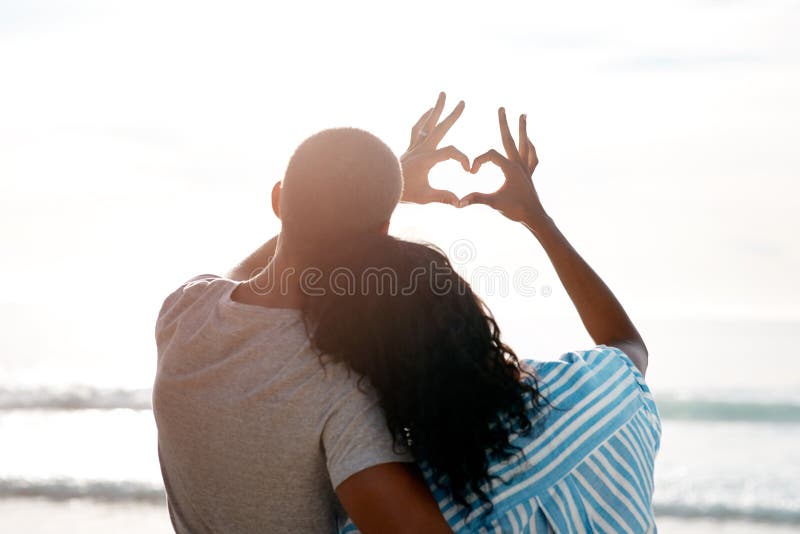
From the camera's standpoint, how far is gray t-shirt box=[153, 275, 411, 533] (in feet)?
5.49

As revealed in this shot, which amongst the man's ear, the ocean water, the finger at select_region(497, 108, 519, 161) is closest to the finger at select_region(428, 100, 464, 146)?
the finger at select_region(497, 108, 519, 161)

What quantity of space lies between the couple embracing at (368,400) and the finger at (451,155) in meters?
0.47

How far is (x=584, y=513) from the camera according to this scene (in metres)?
1.84

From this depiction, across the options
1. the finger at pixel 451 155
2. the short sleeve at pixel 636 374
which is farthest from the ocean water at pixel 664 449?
the short sleeve at pixel 636 374

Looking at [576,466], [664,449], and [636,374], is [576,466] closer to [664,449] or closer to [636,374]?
[636,374]

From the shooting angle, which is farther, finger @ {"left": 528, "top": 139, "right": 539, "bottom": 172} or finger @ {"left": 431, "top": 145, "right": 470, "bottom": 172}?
finger @ {"left": 528, "top": 139, "right": 539, "bottom": 172}

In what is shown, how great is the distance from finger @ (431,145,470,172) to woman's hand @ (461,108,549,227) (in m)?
0.02

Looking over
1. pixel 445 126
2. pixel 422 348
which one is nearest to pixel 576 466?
pixel 422 348

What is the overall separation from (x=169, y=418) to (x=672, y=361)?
2574 cm

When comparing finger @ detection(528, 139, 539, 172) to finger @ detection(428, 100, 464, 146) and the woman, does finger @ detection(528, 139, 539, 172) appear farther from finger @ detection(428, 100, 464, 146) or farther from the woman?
the woman

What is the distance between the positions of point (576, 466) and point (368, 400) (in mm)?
471

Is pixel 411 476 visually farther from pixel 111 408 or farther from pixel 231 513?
pixel 111 408

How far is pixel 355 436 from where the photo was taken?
1643 mm

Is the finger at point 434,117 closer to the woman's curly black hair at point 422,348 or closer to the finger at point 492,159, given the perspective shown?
the finger at point 492,159
